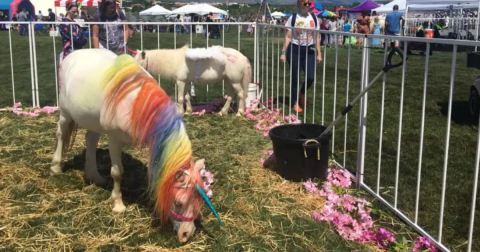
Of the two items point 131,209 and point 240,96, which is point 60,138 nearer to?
point 131,209

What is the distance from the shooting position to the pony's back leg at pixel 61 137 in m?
3.93

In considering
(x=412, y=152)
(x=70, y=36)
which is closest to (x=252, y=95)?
A: (x=412, y=152)

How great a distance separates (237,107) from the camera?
7.39 m

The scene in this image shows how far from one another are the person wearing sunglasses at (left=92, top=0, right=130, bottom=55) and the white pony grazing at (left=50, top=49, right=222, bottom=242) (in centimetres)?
345

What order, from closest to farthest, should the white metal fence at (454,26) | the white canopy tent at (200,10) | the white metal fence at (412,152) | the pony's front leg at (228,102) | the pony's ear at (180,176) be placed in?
the pony's ear at (180,176) < the white metal fence at (412,152) < the pony's front leg at (228,102) < the white metal fence at (454,26) < the white canopy tent at (200,10)

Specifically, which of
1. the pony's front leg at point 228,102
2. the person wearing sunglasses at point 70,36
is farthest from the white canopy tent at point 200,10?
the pony's front leg at point 228,102

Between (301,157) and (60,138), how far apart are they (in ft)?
7.40

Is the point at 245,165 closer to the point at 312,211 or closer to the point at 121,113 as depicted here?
the point at 312,211

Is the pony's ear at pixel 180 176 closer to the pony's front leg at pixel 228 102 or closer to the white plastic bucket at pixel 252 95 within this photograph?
the pony's front leg at pixel 228 102

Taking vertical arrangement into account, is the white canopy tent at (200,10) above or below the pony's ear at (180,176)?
above

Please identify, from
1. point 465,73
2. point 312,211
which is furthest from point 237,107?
point 465,73

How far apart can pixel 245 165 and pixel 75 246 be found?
205cm

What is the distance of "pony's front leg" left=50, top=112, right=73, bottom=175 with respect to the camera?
3.93 metres

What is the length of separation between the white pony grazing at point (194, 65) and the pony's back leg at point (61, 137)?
244cm
